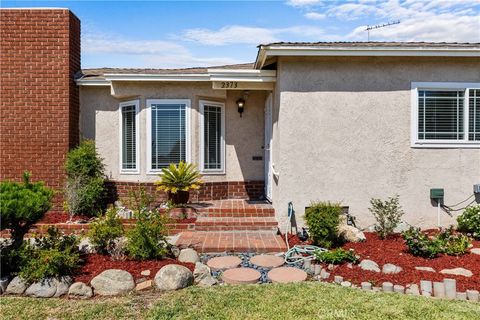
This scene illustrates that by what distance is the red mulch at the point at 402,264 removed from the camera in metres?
5.58

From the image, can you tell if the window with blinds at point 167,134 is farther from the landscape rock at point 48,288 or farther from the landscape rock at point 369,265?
the landscape rock at point 369,265

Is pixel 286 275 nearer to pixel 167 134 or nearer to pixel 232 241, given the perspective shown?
pixel 232 241

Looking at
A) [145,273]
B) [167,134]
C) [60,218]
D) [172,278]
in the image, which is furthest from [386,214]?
[60,218]

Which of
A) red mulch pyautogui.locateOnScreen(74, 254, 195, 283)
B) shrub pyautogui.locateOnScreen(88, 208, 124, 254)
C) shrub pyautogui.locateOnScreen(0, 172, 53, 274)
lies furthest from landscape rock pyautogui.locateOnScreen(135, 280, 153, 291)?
shrub pyautogui.locateOnScreen(0, 172, 53, 274)

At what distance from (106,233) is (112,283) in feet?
4.22

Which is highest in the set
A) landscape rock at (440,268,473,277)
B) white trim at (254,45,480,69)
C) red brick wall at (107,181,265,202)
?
white trim at (254,45,480,69)

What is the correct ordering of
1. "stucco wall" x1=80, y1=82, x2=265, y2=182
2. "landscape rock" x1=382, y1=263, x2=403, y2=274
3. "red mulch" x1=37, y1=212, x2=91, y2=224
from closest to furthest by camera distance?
"landscape rock" x1=382, y1=263, x2=403, y2=274 < "red mulch" x1=37, y1=212, x2=91, y2=224 < "stucco wall" x1=80, y1=82, x2=265, y2=182

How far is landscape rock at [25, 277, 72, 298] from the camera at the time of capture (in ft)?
17.2

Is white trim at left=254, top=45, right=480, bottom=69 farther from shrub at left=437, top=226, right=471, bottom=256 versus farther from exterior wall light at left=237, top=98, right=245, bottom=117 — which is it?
shrub at left=437, top=226, right=471, bottom=256

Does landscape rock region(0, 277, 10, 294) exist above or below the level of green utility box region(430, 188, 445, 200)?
below

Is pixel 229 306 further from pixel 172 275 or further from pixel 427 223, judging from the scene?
pixel 427 223

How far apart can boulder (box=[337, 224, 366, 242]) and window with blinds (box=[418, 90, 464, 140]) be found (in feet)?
9.58

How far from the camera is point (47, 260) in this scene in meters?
5.45

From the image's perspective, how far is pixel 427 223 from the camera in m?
8.52
